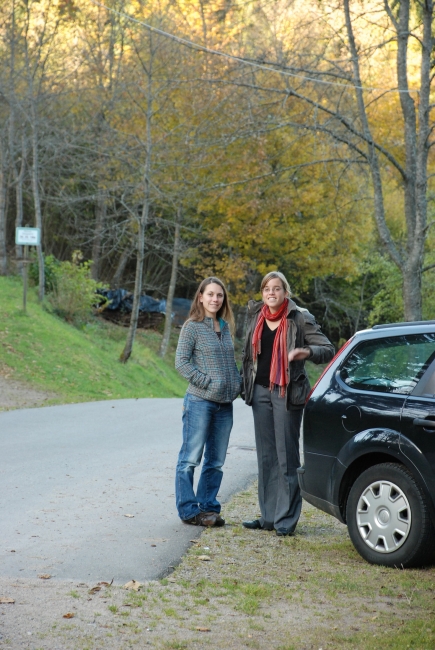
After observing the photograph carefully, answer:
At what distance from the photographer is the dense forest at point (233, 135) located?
17.8m

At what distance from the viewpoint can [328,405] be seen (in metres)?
6.55

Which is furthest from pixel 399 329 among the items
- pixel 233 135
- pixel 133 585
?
pixel 233 135

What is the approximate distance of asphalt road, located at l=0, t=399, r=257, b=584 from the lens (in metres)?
6.11

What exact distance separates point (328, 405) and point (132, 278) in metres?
36.5

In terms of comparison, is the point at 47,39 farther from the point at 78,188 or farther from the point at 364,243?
the point at 364,243

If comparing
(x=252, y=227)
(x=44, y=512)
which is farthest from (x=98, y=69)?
(x=44, y=512)

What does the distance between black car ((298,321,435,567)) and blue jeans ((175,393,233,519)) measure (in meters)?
0.84

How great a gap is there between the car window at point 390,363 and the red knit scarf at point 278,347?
523mm

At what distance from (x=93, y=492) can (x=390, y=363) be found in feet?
11.7

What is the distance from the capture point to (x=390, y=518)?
6.05 metres

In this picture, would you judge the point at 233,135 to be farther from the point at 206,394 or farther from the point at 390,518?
the point at 390,518

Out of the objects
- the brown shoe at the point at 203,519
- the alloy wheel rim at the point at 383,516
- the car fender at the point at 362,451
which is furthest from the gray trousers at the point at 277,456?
the alloy wheel rim at the point at 383,516

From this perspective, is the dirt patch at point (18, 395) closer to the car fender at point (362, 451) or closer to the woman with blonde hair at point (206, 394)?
the woman with blonde hair at point (206, 394)

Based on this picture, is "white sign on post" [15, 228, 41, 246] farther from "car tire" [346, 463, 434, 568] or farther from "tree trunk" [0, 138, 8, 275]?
"car tire" [346, 463, 434, 568]
